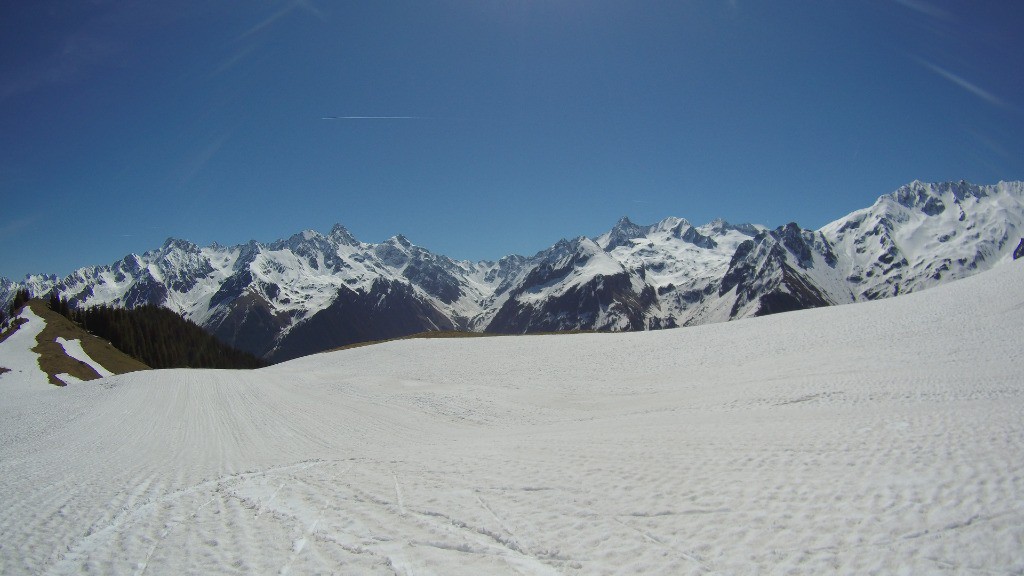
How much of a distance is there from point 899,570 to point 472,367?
124 ft

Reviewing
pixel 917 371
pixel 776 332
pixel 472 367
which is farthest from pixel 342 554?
pixel 776 332

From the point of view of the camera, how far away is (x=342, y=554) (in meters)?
8.46

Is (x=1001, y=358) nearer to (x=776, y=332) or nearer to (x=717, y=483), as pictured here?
(x=776, y=332)

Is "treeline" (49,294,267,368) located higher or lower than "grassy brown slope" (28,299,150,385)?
higher

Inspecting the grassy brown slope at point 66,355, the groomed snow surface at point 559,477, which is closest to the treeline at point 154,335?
the grassy brown slope at point 66,355

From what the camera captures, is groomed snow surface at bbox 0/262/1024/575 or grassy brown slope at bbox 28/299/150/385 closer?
groomed snow surface at bbox 0/262/1024/575

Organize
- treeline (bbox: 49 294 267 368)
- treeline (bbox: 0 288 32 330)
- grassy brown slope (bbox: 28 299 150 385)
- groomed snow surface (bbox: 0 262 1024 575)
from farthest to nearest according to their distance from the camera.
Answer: treeline (bbox: 49 294 267 368) → treeline (bbox: 0 288 32 330) → grassy brown slope (bbox: 28 299 150 385) → groomed snow surface (bbox: 0 262 1024 575)

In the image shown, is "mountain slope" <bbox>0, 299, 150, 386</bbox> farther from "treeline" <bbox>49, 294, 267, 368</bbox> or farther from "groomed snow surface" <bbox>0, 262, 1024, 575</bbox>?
"groomed snow surface" <bbox>0, 262, 1024, 575</bbox>

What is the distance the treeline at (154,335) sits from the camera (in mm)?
91625

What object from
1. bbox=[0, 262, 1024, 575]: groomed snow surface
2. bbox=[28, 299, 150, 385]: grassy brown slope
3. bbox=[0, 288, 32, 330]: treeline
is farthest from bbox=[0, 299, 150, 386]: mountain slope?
bbox=[0, 262, 1024, 575]: groomed snow surface

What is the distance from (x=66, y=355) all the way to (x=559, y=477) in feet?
249

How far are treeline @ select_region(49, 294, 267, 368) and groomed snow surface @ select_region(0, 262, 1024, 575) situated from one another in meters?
73.2

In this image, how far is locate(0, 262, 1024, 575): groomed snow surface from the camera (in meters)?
8.00

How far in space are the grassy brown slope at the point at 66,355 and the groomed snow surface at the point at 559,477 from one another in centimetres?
2742
